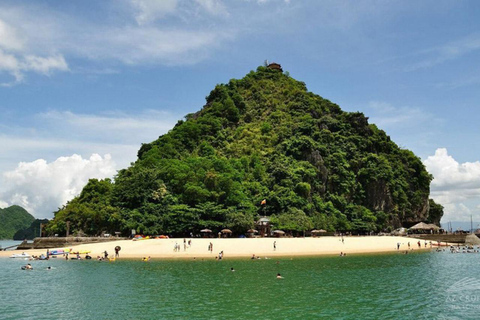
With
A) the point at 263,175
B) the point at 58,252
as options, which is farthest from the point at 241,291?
the point at 263,175

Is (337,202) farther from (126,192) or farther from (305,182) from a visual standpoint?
(126,192)

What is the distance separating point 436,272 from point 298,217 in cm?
3758

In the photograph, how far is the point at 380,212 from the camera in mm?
89562

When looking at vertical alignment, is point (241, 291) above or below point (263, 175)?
below

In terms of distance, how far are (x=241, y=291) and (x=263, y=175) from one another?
196 feet

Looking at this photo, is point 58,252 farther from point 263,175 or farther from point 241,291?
point 263,175

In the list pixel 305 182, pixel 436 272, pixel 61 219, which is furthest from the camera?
pixel 305 182

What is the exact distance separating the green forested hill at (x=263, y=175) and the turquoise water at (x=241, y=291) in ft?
89.9

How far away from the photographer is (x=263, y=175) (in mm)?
86688

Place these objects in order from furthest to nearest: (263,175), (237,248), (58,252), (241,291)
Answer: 1. (263,175)
2. (237,248)
3. (58,252)
4. (241,291)

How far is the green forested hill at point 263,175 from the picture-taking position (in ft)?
234

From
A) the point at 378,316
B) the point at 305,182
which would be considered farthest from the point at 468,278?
the point at 305,182

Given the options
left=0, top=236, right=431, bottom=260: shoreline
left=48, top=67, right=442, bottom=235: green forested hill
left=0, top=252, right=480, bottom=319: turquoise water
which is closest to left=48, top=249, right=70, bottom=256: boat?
left=0, top=236, right=431, bottom=260: shoreline

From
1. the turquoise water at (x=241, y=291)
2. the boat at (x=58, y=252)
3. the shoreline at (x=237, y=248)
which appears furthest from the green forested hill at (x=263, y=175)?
the turquoise water at (x=241, y=291)
